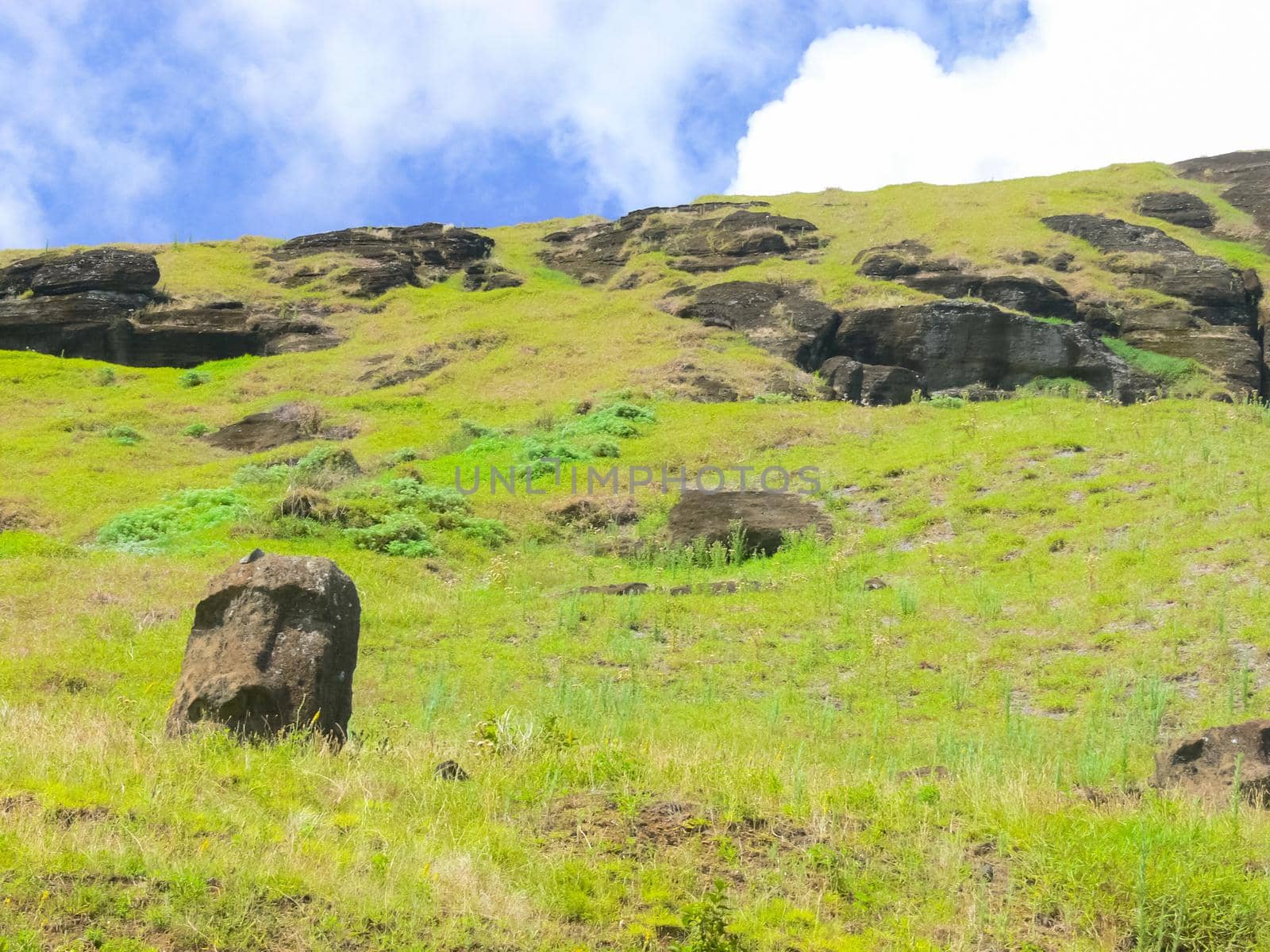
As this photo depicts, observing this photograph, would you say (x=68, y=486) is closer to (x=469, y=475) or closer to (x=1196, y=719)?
(x=469, y=475)

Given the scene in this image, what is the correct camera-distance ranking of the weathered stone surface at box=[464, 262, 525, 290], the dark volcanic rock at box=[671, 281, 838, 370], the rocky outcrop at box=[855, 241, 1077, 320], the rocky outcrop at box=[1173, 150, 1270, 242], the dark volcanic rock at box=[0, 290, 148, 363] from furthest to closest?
the weathered stone surface at box=[464, 262, 525, 290] < the rocky outcrop at box=[1173, 150, 1270, 242] < the dark volcanic rock at box=[0, 290, 148, 363] < the rocky outcrop at box=[855, 241, 1077, 320] < the dark volcanic rock at box=[671, 281, 838, 370]

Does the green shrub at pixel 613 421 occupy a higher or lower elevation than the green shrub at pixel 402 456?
higher

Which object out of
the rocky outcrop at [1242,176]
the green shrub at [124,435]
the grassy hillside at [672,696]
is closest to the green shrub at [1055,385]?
the grassy hillside at [672,696]

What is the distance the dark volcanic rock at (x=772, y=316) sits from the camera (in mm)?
47344

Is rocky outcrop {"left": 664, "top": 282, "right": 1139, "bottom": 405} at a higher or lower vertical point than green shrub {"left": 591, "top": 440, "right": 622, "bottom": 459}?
higher

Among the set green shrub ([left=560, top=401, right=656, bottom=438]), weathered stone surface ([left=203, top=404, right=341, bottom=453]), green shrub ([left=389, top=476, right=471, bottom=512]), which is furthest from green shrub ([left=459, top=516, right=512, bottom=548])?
weathered stone surface ([left=203, top=404, right=341, bottom=453])

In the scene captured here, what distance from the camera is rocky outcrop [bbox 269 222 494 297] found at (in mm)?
64000

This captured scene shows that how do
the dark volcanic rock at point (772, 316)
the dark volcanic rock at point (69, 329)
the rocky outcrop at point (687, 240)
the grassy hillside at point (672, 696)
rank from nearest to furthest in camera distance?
the grassy hillside at point (672, 696)
the dark volcanic rock at point (772, 316)
the dark volcanic rock at point (69, 329)
the rocky outcrop at point (687, 240)

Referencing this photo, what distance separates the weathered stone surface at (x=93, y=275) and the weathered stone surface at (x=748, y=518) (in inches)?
1788

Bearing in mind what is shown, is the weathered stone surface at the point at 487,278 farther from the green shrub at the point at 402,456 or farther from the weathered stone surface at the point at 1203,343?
the weathered stone surface at the point at 1203,343

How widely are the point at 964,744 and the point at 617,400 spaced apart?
26.6 m

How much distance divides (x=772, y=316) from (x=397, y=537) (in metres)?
33.5

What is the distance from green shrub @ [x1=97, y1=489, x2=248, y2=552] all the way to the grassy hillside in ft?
0.50

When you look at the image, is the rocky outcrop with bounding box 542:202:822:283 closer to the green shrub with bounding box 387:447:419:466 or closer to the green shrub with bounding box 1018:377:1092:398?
the green shrub with bounding box 1018:377:1092:398
